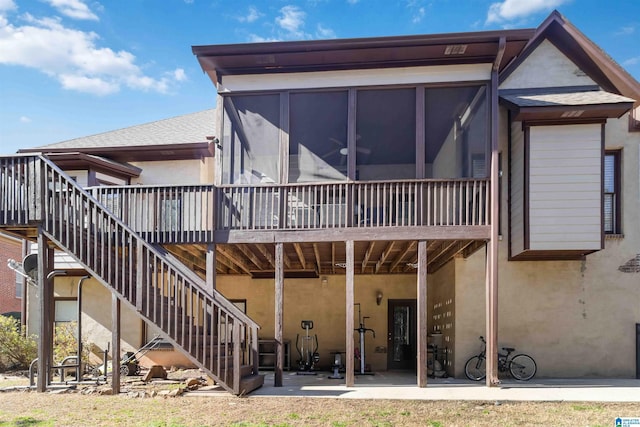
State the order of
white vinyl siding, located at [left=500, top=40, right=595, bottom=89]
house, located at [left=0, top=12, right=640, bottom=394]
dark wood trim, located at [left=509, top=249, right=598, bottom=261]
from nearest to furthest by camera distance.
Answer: house, located at [left=0, top=12, right=640, bottom=394], dark wood trim, located at [left=509, top=249, right=598, bottom=261], white vinyl siding, located at [left=500, top=40, right=595, bottom=89]

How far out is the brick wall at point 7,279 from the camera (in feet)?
64.2

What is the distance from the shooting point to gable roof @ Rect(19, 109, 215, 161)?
13109 mm

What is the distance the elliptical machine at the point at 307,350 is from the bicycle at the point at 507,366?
3738mm

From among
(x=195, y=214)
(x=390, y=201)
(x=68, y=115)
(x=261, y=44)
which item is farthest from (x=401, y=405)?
(x=68, y=115)

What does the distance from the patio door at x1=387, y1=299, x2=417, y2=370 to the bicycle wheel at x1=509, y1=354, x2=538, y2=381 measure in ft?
11.3

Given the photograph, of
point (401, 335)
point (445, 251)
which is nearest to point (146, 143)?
point (445, 251)

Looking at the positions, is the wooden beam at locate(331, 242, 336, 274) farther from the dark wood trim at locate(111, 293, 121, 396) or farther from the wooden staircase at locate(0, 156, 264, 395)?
the dark wood trim at locate(111, 293, 121, 396)

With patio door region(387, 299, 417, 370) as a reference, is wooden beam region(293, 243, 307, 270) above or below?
above

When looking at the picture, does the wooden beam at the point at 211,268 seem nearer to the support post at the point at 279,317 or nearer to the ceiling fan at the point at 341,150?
the support post at the point at 279,317

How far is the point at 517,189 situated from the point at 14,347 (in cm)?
1165

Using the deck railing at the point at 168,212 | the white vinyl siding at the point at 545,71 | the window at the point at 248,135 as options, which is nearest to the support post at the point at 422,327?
the window at the point at 248,135

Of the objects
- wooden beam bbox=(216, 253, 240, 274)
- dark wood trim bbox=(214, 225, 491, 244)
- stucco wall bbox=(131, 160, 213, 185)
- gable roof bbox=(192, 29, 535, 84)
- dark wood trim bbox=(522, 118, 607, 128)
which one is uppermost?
gable roof bbox=(192, 29, 535, 84)

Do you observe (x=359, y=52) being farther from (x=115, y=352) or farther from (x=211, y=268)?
(x=115, y=352)

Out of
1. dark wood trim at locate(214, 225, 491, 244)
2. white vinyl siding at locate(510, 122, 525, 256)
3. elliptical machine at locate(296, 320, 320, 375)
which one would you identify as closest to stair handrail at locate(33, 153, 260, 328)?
dark wood trim at locate(214, 225, 491, 244)
